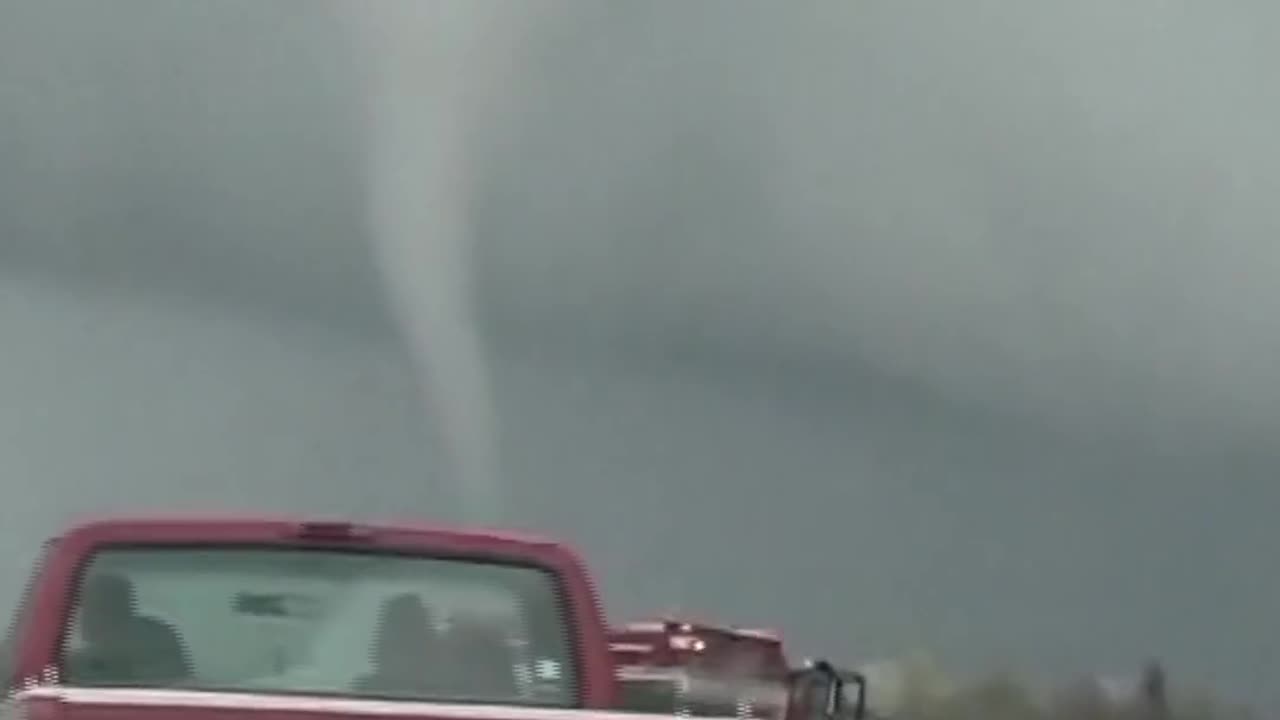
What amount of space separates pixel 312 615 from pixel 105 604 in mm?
699

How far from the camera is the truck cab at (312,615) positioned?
29.0 feet

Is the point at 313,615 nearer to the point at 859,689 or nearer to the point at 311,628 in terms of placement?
the point at 311,628

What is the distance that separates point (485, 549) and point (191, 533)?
41.0 inches

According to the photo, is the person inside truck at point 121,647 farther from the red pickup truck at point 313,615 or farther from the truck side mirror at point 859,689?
the truck side mirror at point 859,689

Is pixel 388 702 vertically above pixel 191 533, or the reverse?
pixel 191 533

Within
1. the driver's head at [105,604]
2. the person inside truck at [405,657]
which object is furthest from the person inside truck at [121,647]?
the person inside truck at [405,657]

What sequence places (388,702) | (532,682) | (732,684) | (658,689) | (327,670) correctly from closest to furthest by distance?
(388,702)
(327,670)
(532,682)
(658,689)
(732,684)

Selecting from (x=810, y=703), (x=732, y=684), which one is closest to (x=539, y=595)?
(x=810, y=703)

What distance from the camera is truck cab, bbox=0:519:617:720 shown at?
885 centimetres

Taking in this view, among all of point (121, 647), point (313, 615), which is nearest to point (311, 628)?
point (313, 615)

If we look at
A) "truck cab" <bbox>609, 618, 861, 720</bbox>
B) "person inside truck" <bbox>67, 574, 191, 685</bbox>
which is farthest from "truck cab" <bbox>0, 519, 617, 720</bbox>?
"truck cab" <bbox>609, 618, 861, 720</bbox>

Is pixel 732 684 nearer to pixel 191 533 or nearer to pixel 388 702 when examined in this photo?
pixel 191 533

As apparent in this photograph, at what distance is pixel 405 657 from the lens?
350 inches

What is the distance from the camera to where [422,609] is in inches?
357
